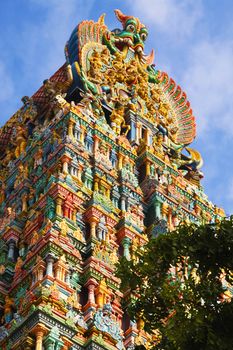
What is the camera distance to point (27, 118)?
33344mm

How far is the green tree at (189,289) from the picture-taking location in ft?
42.2

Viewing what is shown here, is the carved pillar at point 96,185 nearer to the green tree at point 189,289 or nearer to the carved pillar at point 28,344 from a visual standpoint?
the carved pillar at point 28,344

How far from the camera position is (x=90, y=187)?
26.4m

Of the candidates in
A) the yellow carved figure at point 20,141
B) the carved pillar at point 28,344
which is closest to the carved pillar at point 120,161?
the yellow carved figure at point 20,141

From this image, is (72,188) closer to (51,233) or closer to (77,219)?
(77,219)

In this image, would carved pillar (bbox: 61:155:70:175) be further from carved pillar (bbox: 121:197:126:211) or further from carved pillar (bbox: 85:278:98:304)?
carved pillar (bbox: 85:278:98:304)

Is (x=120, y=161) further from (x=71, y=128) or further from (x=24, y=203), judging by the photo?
(x=24, y=203)

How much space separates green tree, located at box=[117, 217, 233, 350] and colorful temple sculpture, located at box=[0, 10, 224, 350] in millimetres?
6058

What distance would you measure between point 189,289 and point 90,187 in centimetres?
1288

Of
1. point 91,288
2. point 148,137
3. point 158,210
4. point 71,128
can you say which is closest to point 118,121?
point 148,137

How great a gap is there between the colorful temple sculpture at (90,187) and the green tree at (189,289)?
6058mm

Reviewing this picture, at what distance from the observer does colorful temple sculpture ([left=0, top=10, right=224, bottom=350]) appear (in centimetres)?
2120

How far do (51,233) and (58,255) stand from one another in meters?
0.64

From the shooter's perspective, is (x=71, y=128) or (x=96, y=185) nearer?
(x=96, y=185)
